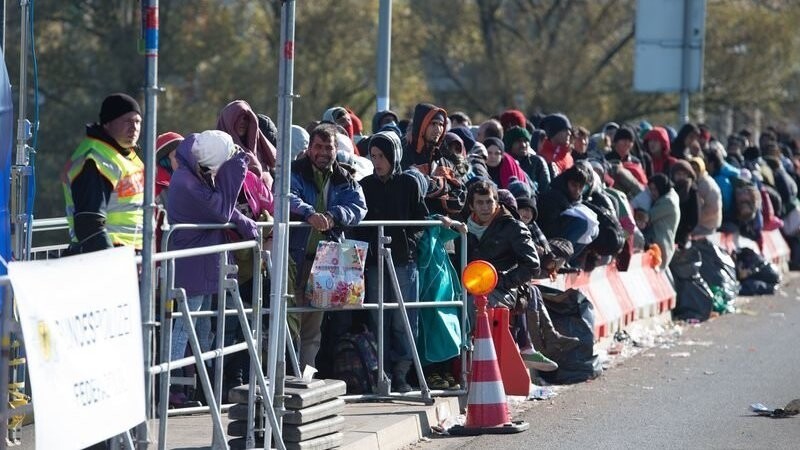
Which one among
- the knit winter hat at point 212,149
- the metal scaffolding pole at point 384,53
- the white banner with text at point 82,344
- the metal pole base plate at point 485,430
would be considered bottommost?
the metal pole base plate at point 485,430

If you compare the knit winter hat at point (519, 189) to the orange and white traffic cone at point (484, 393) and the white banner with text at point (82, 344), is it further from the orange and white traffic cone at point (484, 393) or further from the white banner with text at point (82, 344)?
the white banner with text at point (82, 344)

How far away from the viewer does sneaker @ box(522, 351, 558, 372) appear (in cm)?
1173

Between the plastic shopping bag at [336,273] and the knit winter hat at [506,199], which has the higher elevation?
the knit winter hat at [506,199]

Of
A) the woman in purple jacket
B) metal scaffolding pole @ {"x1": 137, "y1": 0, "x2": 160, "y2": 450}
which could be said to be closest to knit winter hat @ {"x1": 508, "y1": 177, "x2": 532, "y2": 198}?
the woman in purple jacket

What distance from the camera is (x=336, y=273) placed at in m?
10.1

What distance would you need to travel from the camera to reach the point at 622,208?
1576 cm

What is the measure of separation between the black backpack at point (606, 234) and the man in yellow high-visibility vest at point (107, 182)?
6.34 meters

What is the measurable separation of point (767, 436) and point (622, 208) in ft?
19.4

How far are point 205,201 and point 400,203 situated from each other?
1861 millimetres

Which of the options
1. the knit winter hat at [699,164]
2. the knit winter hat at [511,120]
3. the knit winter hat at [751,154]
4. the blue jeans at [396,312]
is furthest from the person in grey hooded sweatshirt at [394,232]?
the knit winter hat at [751,154]

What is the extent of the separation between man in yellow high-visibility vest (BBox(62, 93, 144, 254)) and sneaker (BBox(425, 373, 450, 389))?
9.89 feet

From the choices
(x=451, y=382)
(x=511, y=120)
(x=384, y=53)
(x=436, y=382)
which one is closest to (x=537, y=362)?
(x=451, y=382)

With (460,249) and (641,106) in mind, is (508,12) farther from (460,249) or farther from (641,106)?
(460,249)

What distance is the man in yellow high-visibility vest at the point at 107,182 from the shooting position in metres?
8.36
